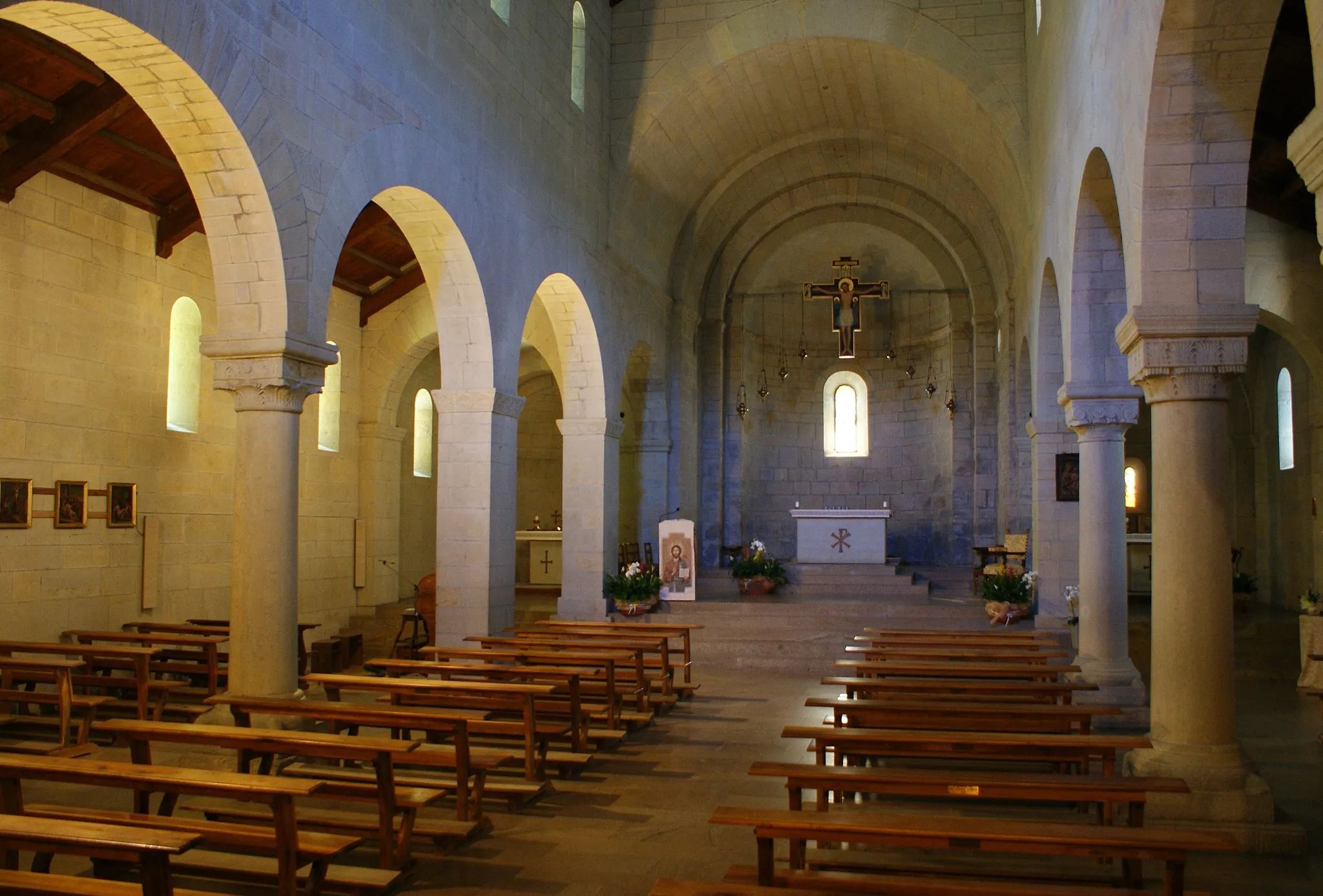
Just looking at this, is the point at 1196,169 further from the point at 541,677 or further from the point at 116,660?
the point at 116,660

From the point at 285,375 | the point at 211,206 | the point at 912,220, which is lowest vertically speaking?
the point at 285,375

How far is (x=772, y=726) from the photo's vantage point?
10.2 meters

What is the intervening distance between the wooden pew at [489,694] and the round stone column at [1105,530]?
221 inches

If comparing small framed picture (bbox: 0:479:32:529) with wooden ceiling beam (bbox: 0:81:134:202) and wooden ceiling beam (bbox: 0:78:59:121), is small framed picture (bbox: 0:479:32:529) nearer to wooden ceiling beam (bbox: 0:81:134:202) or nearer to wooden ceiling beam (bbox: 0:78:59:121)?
wooden ceiling beam (bbox: 0:81:134:202)

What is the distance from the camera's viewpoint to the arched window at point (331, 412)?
16703mm

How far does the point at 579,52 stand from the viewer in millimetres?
15445

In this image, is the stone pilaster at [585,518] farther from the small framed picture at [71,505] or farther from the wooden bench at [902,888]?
the wooden bench at [902,888]

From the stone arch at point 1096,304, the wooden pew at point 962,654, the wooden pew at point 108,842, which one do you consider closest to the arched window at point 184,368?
the wooden pew at point 962,654

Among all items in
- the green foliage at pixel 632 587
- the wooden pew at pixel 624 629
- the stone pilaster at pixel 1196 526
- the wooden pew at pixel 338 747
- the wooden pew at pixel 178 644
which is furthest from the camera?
the green foliage at pixel 632 587

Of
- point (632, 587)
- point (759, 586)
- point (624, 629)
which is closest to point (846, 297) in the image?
point (759, 586)

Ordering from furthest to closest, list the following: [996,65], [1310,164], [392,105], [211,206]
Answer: [996,65], [392,105], [211,206], [1310,164]

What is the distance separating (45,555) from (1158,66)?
10.8 meters

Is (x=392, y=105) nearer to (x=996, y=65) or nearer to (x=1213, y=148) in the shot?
(x=1213, y=148)

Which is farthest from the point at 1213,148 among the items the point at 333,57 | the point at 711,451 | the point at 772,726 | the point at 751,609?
the point at 711,451
